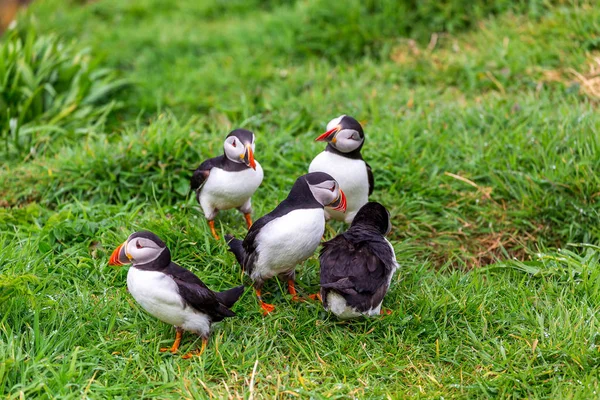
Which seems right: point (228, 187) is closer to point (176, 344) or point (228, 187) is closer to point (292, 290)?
point (292, 290)

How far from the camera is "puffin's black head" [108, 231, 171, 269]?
3.38 metres

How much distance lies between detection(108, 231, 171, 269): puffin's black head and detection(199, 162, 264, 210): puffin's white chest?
87 centimetres

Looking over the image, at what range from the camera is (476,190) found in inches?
198

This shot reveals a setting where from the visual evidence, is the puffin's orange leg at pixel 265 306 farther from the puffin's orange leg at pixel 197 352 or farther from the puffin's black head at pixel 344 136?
the puffin's black head at pixel 344 136

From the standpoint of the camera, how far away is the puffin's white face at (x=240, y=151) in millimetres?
4043

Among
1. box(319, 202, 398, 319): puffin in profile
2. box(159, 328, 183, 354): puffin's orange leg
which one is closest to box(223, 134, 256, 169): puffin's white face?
box(319, 202, 398, 319): puffin in profile

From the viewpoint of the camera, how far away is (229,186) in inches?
165

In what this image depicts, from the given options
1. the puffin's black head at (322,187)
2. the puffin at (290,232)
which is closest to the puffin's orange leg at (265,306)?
the puffin at (290,232)

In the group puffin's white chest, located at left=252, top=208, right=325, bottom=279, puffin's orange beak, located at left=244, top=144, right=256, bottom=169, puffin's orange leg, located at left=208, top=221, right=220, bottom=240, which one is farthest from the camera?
puffin's orange leg, located at left=208, top=221, right=220, bottom=240

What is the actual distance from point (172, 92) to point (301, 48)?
1.53 meters

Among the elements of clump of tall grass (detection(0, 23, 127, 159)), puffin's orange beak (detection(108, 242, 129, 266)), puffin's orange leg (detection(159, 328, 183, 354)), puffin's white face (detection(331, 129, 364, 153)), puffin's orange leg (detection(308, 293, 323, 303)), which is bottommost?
puffin's orange leg (detection(308, 293, 323, 303))

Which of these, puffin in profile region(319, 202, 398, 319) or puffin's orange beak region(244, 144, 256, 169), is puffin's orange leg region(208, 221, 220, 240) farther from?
puffin in profile region(319, 202, 398, 319)

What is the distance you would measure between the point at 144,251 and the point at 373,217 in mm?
1490

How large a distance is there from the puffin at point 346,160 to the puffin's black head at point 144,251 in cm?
135
